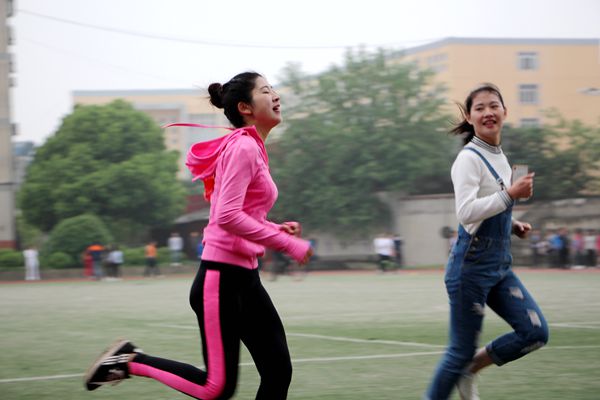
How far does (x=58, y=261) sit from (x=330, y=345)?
30.9 metres

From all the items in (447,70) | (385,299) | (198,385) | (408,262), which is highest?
(447,70)

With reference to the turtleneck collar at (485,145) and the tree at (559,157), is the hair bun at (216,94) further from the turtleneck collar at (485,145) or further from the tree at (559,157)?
the tree at (559,157)

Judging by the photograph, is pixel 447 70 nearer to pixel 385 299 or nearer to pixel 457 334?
pixel 385 299

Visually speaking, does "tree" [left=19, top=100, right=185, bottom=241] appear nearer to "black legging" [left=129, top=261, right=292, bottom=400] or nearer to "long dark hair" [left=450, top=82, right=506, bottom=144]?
"long dark hair" [left=450, top=82, right=506, bottom=144]

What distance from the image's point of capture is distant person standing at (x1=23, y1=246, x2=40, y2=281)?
118 ft

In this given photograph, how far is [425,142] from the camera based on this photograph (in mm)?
46375

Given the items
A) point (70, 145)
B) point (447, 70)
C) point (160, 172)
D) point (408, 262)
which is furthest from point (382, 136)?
point (447, 70)

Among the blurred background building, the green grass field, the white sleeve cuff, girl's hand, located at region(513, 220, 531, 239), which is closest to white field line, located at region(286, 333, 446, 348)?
the green grass field

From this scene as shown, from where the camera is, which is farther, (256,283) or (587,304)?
(587,304)

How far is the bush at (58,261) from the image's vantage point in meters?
38.7

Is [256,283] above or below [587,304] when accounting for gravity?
above

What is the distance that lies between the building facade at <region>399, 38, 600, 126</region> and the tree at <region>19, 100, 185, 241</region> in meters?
27.9

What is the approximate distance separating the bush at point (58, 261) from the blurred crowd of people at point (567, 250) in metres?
19.1

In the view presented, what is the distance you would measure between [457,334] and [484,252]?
478mm
